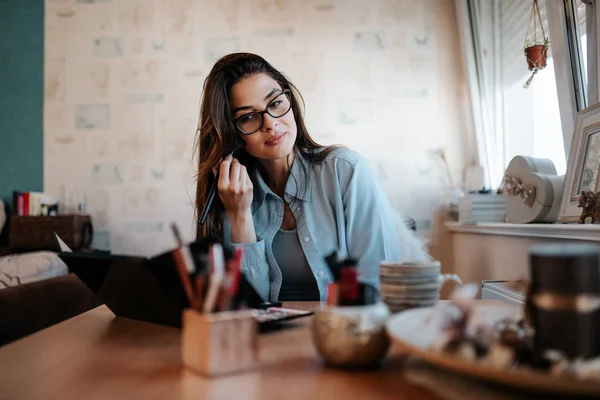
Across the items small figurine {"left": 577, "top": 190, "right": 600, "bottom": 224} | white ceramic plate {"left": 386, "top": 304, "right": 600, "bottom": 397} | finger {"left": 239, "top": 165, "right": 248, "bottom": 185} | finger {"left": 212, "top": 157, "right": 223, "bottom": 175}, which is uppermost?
finger {"left": 212, "top": 157, "right": 223, "bottom": 175}

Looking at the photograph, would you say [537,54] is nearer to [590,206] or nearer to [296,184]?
[590,206]

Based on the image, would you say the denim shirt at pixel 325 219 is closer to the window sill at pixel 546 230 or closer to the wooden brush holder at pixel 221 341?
the window sill at pixel 546 230

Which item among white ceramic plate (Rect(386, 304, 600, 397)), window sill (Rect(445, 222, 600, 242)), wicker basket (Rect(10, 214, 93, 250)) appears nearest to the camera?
white ceramic plate (Rect(386, 304, 600, 397))

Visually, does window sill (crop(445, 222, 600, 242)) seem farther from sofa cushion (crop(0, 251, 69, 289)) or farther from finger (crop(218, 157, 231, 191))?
sofa cushion (crop(0, 251, 69, 289))

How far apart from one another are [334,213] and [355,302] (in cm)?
89

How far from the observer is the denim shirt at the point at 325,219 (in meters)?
1.36

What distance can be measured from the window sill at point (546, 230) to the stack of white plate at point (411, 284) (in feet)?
2.37

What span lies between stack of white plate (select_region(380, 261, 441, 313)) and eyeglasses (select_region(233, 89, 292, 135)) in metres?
0.82

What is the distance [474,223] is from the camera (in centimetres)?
250

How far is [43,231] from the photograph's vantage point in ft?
9.72

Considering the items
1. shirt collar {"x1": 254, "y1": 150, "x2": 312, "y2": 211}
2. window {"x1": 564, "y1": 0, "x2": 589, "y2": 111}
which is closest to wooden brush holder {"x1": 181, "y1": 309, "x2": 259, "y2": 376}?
shirt collar {"x1": 254, "y1": 150, "x2": 312, "y2": 211}

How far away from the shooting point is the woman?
140cm

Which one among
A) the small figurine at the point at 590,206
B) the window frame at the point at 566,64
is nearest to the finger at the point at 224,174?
the small figurine at the point at 590,206

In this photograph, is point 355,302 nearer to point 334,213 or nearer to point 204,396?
point 204,396
